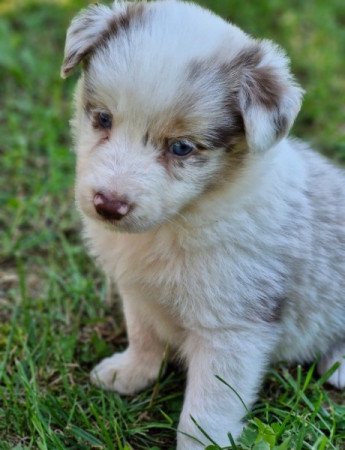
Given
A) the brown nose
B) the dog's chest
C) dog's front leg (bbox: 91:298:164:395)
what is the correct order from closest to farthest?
the brown nose, the dog's chest, dog's front leg (bbox: 91:298:164:395)

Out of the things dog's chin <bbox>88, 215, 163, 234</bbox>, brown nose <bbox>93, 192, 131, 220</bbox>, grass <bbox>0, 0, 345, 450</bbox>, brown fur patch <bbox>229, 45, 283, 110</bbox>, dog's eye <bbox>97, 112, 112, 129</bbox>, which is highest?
brown fur patch <bbox>229, 45, 283, 110</bbox>

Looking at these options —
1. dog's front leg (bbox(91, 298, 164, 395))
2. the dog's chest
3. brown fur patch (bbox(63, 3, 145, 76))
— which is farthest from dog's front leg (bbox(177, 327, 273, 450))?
brown fur patch (bbox(63, 3, 145, 76))

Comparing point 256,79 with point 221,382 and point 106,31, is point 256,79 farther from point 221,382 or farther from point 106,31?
point 221,382

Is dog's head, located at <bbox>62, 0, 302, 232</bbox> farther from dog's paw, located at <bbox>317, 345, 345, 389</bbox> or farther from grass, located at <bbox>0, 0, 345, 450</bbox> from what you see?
dog's paw, located at <bbox>317, 345, 345, 389</bbox>

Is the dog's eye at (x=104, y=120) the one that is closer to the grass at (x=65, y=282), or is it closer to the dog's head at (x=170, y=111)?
the dog's head at (x=170, y=111)

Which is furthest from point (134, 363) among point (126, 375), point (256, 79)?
point (256, 79)

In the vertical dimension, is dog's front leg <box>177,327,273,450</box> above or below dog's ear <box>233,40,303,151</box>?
below

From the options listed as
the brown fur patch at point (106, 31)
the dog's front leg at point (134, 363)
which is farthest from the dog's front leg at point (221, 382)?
the brown fur patch at point (106, 31)

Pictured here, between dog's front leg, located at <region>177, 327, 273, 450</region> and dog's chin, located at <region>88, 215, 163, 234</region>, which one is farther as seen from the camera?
dog's front leg, located at <region>177, 327, 273, 450</region>
